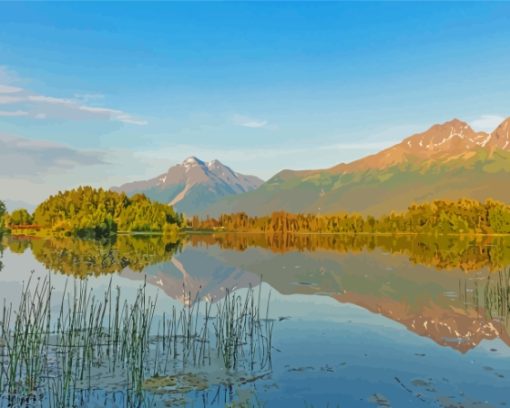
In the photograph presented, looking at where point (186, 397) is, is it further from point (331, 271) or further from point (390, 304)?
point (331, 271)

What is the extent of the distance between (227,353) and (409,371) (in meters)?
7.35

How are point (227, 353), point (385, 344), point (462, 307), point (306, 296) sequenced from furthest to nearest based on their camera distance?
1. point (306, 296)
2. point (462, 307)
3. point (385, 344)
4. point (227, 353)

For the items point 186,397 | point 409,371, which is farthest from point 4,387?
point 409,371

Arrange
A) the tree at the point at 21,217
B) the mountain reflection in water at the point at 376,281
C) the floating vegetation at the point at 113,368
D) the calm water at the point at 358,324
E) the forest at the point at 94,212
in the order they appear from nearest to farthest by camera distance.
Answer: the floating vegetation at the point at 113,368 → the calm water at the point at 358,324 → the mountain reflection in water at the point at 376,281 → the forest at the point at 94,212 → the tree at the point at 21,217

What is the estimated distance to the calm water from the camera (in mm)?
17328

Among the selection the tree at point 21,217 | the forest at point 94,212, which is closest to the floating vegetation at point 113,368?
the forest at point 94,212

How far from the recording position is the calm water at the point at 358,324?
56.9ft

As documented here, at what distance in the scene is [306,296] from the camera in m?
40.5

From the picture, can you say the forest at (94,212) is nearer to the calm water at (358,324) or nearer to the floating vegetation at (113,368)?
the calm water at (358,324)

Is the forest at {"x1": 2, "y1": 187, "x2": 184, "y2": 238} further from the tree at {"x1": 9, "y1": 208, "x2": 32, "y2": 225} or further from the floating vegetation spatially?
the floating vegetation

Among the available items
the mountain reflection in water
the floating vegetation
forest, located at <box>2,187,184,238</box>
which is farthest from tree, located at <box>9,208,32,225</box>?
the floating vegetation

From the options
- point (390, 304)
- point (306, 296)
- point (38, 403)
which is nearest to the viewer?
point (38, 403)

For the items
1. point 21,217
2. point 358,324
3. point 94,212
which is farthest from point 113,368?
point 21,217

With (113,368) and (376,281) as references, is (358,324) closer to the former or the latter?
(113,368)
